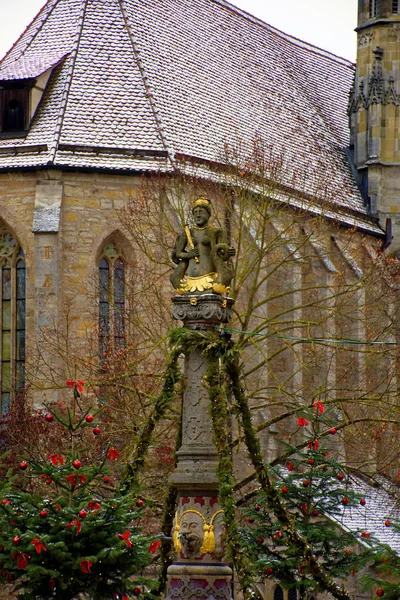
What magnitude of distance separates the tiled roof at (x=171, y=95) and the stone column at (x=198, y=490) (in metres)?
16.5

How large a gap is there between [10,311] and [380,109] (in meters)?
14.2

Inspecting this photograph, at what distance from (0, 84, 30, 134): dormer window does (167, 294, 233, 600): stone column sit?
70.5 feet

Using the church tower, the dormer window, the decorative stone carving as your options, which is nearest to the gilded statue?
the dormer window

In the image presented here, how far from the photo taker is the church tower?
146 feet

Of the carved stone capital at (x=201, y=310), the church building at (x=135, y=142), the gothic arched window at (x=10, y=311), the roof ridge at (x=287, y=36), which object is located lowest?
the carved stone capital at (x=201, y=310)

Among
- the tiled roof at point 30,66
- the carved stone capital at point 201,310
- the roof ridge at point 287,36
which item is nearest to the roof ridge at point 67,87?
the tiled roof at point 30,66

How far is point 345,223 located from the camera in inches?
1607

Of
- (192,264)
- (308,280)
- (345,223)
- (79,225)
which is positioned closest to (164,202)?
(79,225)

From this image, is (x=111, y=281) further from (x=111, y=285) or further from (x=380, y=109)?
(x=380, y=109)

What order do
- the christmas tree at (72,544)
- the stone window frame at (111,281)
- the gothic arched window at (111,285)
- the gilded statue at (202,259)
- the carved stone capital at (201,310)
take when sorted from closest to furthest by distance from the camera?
the carved stone capital at (201,310) → the gilded statue at (202,259) → the christmas tree at (72,544) → the gothic arched window at (111,285) → the stone window frame at (111,281)

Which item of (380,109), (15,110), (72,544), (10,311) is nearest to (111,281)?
(10,311)

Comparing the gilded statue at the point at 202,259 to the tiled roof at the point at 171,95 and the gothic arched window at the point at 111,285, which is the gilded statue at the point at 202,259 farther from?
the gothic arched window at the point at 111,285

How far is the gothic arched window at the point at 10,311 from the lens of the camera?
1403 inches

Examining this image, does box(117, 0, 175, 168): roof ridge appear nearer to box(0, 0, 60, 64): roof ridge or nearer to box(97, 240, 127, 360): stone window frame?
box(0, 0, 60, 64): roof ridge
